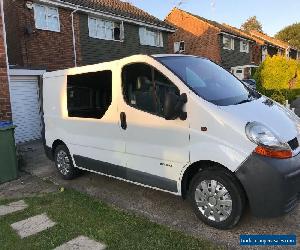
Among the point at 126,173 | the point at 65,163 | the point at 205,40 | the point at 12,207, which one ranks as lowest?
the point at 12,207

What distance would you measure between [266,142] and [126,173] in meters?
2.41

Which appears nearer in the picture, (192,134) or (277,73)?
(192,134)

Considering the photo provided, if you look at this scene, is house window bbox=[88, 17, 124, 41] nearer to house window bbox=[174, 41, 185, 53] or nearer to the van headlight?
house window bbox=[174, 41, 185, 53]

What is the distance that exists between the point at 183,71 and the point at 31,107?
9.59m

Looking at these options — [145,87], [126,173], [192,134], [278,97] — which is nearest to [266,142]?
[192,134]

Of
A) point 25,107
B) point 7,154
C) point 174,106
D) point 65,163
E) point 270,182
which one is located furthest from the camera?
point 25,107

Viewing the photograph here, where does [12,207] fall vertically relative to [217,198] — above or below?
below

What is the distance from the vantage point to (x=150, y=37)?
23219 millimetres

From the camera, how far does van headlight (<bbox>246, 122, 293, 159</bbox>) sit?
4016 mm

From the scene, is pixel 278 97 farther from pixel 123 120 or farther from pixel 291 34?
pixel 291 34

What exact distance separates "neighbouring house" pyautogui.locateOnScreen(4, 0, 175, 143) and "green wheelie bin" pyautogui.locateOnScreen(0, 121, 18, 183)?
5150 millimetres

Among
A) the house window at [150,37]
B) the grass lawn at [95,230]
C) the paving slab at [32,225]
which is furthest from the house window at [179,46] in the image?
the paving slab at [32,225]

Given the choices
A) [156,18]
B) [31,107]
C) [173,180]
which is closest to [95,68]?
[173,180]

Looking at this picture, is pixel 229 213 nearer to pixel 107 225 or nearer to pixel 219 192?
pixel 219 192
